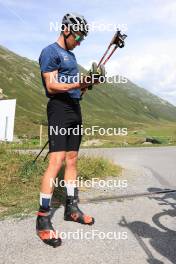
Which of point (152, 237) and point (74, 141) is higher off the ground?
point (74, 141)

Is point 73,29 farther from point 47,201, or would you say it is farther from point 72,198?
point 72,198

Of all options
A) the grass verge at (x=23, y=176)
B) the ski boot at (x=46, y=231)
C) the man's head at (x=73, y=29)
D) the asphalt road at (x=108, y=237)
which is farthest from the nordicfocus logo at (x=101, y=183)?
the man's head at (x=73, y=29)

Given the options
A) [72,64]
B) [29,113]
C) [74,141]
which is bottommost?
[74,141]

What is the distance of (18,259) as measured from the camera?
15.0ft

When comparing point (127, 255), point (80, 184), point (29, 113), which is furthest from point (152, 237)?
point (29, 113)

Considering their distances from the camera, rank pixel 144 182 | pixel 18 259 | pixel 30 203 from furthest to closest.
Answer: pixel 144 182 < pixel 30 203 < pixel 18 259

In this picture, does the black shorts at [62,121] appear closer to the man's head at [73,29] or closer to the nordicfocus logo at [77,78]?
the nordicfocus logo at [77,78]

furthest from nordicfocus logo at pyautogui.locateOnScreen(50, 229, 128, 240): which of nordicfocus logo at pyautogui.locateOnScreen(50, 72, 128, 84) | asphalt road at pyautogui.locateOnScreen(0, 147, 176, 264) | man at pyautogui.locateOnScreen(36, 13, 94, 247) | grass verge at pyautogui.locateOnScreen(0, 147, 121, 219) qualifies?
nordicfocus logo at pyautogui.locateOnScreen(50, 72, 128, 84)

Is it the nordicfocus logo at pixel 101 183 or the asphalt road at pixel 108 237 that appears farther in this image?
the nordicfocus logo at pixel 101 183

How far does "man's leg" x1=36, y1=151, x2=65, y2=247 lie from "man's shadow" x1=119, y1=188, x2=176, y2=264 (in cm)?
115

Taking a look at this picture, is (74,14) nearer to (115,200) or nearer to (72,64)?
(72,64)

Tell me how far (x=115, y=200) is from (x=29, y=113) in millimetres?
126119

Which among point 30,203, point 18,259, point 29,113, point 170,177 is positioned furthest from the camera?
point 29,113

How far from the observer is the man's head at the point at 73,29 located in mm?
5773
